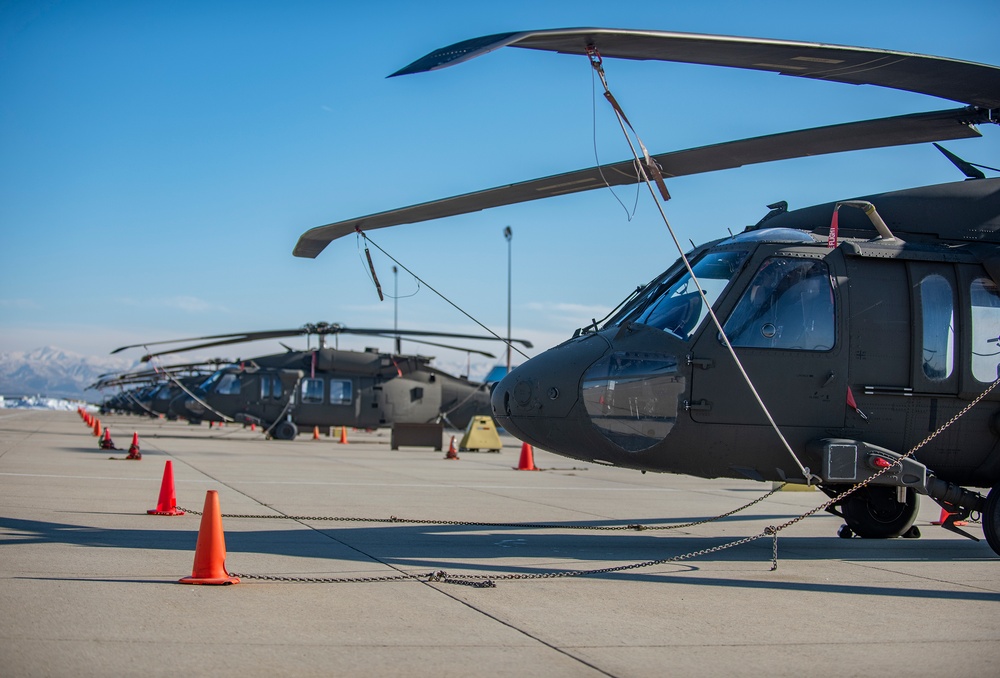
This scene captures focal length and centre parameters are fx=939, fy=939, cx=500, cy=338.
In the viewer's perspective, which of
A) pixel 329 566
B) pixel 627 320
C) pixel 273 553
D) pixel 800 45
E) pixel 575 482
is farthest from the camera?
pixel 575 482

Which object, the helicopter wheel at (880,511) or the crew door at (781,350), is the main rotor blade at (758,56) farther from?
the helicopter wheel at (880,511)

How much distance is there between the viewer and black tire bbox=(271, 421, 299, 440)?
3155cm

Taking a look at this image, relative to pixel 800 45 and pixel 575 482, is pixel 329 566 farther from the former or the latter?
pixel 575 482

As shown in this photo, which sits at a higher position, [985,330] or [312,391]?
[985,330]

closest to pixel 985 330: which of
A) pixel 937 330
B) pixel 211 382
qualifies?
pixel 937 330

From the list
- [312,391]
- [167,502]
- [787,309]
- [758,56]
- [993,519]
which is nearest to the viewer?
[758,56]

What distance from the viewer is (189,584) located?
6.10 m

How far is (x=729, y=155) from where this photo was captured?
7.86 m

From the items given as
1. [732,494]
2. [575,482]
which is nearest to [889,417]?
[732,494]

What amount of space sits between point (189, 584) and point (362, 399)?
25712mm

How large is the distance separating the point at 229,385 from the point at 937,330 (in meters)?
27.1

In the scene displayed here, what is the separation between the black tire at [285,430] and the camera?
3155cm

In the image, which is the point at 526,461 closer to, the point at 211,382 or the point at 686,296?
the point at 686,296

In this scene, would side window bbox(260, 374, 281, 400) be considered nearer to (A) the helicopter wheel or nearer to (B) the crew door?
(A) the helicopter wheel
